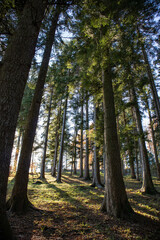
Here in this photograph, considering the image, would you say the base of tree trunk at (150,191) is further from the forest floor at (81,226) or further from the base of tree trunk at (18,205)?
the base of tree trunk at (18,205)

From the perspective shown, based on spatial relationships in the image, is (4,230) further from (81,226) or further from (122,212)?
(122,212)

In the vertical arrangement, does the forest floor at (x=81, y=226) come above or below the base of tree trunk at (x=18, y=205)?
below

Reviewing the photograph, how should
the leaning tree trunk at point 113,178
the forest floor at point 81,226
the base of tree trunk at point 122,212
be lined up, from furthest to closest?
1. the leaning tree trunk at point 113,178
2. the base of tree trunk at point 122,212
3. the forest floor at point 81,226

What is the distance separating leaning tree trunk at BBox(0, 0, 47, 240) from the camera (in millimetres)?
2404

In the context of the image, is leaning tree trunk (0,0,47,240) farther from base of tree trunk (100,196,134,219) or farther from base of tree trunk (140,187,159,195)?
base of tree trunk (140,187,159,195)

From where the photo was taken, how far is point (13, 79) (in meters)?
2.79

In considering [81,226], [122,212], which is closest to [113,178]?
[122,212]

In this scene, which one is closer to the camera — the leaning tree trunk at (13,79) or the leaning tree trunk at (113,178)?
the leaning tree trunk at (13,79)

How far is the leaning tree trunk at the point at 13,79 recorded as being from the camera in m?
2.40

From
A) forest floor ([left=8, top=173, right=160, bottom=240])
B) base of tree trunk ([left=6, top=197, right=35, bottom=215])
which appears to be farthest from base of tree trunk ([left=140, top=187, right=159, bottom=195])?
base of tree trunk ([left=6, top=197, right=35, bottom=215])

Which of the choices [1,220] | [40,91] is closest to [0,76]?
[1,220]

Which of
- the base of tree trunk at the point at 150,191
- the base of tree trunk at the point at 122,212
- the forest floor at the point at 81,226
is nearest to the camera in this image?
the forest floor at the point at 81,226

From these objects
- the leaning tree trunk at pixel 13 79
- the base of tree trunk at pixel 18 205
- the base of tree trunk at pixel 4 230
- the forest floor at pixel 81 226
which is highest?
the leaning tree trunk at pixel 13 79

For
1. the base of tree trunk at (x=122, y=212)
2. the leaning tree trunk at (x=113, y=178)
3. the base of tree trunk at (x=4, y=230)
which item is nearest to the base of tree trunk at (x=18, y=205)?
the base of tree trunk at (x=4, y=230)
